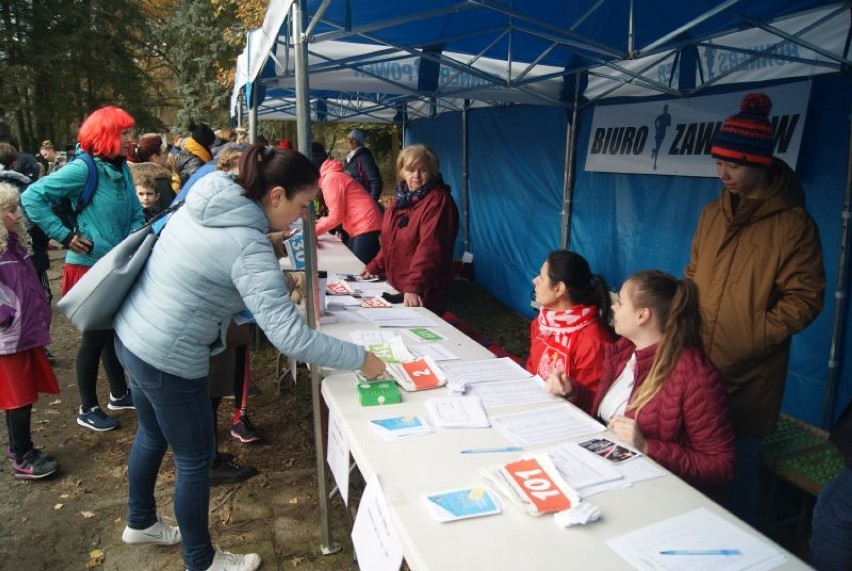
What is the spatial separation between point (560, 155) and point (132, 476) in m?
4.29

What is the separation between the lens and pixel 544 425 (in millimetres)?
1729

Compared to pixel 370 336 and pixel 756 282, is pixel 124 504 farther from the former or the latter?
pixel 756 282

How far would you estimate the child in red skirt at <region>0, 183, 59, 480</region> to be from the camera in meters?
2.61

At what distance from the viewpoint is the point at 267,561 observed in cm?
233

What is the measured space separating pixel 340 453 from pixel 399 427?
0.32 meters

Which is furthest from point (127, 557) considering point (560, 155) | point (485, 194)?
point (485, 194)

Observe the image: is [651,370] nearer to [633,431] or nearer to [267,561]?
[633,431]

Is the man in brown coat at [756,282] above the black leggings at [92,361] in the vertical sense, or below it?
above

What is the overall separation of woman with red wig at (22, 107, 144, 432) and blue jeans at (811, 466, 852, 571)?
10.6 ft

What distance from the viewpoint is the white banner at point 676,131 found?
10.1 ft

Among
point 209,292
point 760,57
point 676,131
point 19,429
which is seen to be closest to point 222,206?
point 209,292

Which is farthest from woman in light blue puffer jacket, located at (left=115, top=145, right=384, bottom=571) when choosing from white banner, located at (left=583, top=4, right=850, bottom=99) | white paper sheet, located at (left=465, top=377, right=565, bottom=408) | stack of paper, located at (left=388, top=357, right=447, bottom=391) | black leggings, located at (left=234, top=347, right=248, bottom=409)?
white banner, located at (left=583, top=4, right=850, bottom=99)

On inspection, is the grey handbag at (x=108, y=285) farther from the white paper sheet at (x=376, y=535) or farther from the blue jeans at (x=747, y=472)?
the blue jeans at (x=747, y=472)

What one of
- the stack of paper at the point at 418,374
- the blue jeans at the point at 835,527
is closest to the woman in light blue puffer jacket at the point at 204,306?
the stack of paper at the point at 418,374
